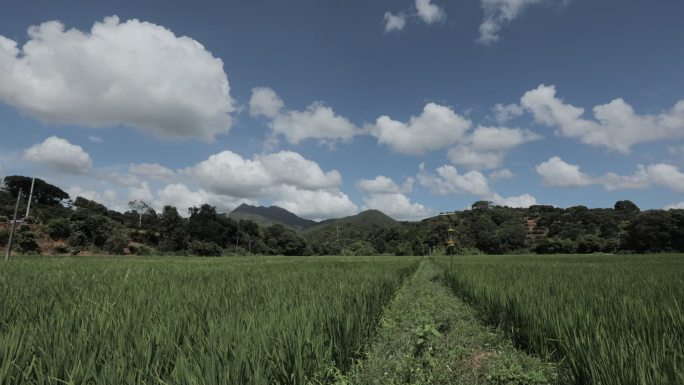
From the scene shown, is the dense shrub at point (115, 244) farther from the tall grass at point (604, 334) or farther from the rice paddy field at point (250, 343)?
the tall grass at point (604, 334)

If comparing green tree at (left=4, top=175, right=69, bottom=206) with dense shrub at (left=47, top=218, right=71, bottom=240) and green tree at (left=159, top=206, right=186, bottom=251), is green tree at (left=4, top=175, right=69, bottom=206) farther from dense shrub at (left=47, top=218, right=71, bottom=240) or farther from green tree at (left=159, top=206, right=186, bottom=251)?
dense shrub at (left=47, top=218, right=71, bottom=240)

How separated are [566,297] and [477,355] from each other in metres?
2.04

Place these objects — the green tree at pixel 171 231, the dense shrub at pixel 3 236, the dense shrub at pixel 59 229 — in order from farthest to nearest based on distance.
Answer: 1. the green tree at pixel 171 231
2. the dense shrub at pixel 59 229
3. the dense shrub at pixel 3 236

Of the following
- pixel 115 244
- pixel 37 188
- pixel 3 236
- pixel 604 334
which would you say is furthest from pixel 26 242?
pixel 604 334

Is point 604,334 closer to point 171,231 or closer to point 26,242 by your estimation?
point 26,242

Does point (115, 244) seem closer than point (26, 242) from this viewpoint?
No

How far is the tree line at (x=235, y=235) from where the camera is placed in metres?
39.7

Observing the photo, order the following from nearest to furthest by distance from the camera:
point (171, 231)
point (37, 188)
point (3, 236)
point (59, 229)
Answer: point (3, 236), point (59, 229), point (171, 231), point (37, 188)

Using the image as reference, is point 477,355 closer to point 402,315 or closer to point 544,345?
point 544,345

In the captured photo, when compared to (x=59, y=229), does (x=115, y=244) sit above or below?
below

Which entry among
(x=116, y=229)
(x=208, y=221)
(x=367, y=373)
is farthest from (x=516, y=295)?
(x=208, y=221)

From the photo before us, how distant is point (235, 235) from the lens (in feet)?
187

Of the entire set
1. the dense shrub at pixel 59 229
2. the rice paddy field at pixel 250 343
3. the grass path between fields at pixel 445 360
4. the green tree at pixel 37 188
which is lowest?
the dense shrub at pixel 59 229

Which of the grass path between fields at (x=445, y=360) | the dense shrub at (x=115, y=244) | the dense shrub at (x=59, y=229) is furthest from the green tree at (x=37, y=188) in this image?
the grass path between fields at (x=445, y=360)
